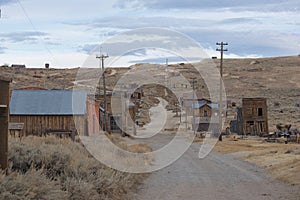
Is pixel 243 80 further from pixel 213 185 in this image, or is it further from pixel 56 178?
pixel 56 178

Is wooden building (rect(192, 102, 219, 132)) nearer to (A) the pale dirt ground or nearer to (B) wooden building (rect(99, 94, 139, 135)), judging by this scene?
(B) wooden building (rect(99, 94, 139, 135))

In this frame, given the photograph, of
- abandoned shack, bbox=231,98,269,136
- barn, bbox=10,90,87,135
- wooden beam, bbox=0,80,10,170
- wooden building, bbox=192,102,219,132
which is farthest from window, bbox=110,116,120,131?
wooden beam, bbox=0,80,10,170

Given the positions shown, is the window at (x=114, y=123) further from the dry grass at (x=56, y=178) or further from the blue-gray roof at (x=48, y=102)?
the dry grass at (x=56, y=178)

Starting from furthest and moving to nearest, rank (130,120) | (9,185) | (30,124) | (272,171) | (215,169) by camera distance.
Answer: (130,120) → (30,124) → (215,169) → (272,171) → (9,185)

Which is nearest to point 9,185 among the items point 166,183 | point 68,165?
point 68,165

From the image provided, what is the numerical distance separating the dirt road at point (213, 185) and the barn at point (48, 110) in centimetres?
1659

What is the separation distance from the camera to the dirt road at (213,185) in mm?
13462

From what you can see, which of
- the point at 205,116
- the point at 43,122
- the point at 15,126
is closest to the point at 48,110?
the point at 43,122

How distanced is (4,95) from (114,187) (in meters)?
3.80

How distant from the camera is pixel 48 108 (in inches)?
1467

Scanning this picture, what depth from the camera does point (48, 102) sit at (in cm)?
3797

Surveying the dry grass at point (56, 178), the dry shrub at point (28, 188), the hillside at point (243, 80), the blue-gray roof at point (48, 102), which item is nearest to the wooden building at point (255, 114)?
→ the hillside at point (243, 80)

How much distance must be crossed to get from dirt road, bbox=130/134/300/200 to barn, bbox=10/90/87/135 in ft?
54.4

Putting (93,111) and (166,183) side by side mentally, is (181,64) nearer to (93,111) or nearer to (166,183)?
(93,111)
